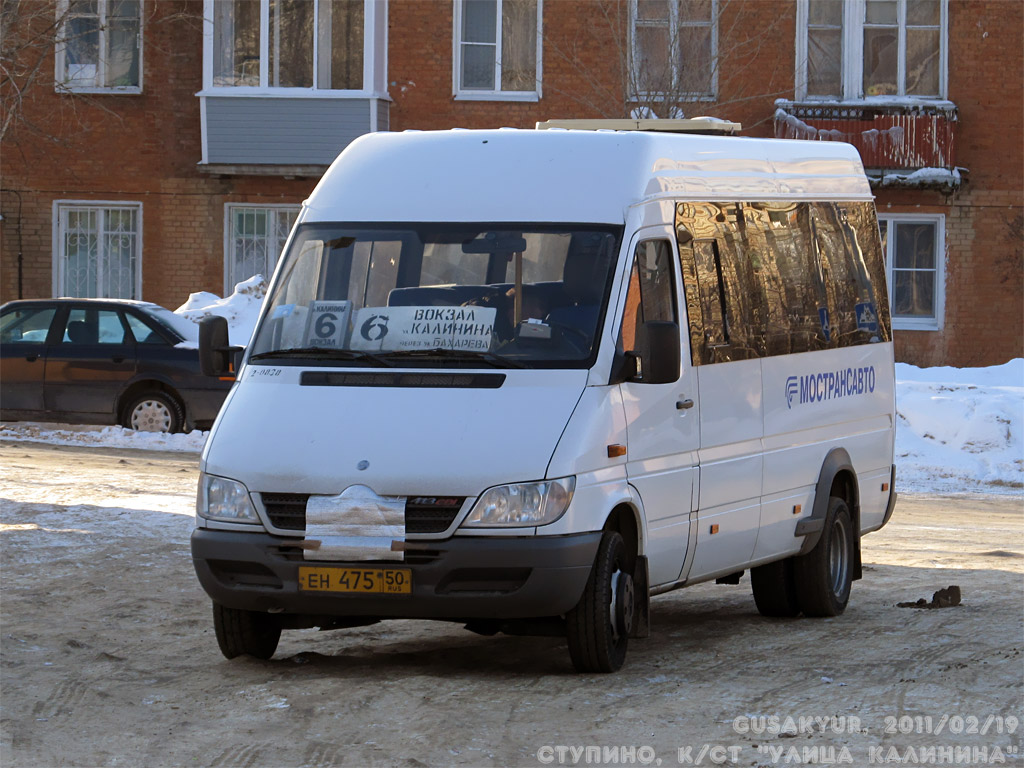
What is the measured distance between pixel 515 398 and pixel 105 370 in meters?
12.6

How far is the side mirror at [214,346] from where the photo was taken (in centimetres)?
856

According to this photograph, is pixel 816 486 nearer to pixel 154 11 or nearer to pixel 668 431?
pixel 668 431

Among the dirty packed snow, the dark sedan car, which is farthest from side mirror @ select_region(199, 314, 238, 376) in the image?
the dark sedan car

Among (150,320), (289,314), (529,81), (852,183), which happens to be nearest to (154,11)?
(529,81)

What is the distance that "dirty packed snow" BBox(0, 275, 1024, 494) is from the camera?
18.0 metres

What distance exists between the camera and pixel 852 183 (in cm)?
1104

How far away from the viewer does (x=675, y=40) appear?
89.9ft

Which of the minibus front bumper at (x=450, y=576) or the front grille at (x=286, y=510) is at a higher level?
the front grille at (x=286, y=510)

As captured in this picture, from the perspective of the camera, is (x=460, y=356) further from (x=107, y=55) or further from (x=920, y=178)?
(x=107, y=55)

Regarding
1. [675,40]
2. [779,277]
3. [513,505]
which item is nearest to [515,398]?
[513,505]

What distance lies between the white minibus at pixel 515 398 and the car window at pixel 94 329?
36.8 feet

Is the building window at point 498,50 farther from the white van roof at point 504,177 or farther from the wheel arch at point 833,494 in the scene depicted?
the white van roof at point 504,177

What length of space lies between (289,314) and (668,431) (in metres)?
1.87

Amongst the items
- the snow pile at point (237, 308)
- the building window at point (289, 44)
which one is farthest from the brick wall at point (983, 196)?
the snow pile at point (237, 308)
